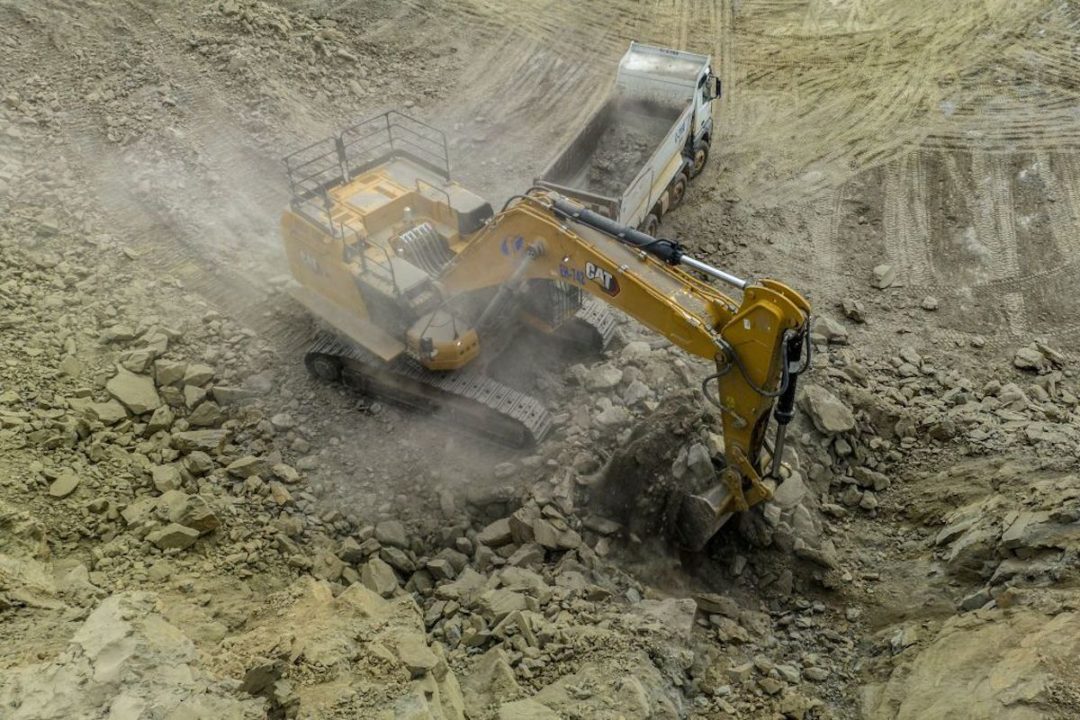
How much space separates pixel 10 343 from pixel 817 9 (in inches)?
640

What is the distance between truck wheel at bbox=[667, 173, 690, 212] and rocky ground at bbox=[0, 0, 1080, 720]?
0.33 meters

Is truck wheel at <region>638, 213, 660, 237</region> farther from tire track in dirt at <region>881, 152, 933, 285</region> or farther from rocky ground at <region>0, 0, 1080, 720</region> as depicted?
tire track in dirt at <region>881, 152, 933, 285</region>

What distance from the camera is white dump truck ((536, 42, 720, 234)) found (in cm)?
1325

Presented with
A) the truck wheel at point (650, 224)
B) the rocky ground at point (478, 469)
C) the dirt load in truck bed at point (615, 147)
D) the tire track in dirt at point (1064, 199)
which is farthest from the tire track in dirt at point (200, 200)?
the tire track in dirt at point (1064, 199)

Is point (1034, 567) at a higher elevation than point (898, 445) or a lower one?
higher

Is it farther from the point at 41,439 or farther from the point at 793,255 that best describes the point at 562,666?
the point at 793,255

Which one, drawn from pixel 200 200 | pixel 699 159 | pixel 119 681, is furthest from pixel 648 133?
pixel 119 681

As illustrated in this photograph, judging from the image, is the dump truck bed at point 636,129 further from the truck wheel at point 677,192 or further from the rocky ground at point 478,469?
the rocky ground at point 478,469

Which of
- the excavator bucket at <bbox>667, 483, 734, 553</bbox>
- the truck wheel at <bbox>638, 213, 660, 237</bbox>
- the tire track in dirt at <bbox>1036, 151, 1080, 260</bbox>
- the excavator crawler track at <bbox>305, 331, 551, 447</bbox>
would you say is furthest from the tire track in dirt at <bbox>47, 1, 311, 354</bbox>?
the tire track in dirt at <bbox>1036, 151, 1080, 260</bbox>

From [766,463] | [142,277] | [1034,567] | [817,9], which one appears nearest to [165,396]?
[142,277]

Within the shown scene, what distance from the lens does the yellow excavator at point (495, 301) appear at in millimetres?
6988

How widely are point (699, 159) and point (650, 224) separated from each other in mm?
2048

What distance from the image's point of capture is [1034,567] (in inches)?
265

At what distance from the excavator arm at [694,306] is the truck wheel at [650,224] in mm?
4839
